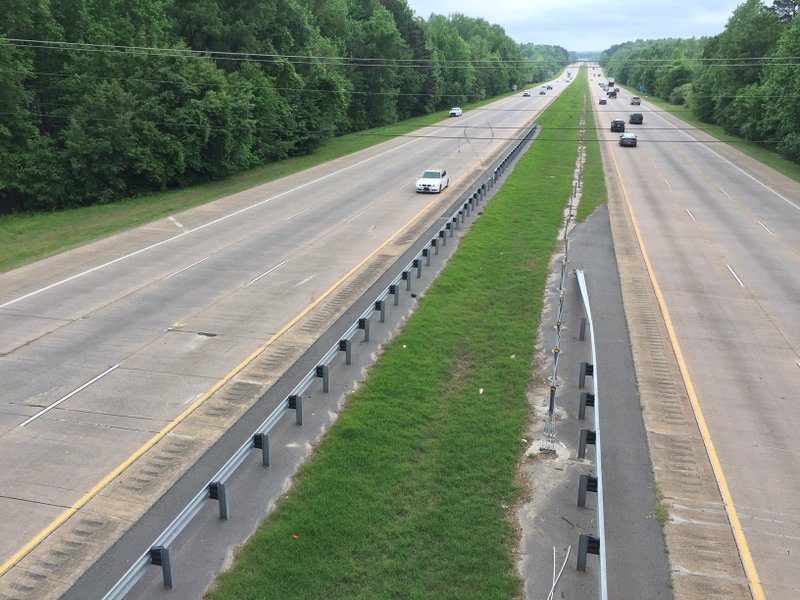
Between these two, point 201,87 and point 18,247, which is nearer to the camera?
point 18,247

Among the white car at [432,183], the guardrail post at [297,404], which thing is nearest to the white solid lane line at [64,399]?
the guardrail post at [297,404]

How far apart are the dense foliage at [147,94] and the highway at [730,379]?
24.7 metres

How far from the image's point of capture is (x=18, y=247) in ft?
83.5

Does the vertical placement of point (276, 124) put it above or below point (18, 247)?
above

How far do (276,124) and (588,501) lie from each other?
41.2 m

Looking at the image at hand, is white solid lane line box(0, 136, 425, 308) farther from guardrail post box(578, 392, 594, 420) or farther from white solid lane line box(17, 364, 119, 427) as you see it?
guardrail post box(578, 392, 594, 420)

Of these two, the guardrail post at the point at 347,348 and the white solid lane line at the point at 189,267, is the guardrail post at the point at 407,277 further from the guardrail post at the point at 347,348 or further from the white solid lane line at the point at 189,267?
the white solid lane line at the point at 189,267

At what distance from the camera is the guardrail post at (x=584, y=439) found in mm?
10859

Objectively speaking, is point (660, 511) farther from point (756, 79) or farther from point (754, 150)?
point (756, 79)

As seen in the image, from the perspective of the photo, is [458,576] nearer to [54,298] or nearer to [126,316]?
[126,316]

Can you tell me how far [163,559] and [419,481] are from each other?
3.95 metres

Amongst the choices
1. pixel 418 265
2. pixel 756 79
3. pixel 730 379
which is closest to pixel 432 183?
pixel 418 265

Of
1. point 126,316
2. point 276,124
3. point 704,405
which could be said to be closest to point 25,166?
point 276,124

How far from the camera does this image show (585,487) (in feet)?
31.8
